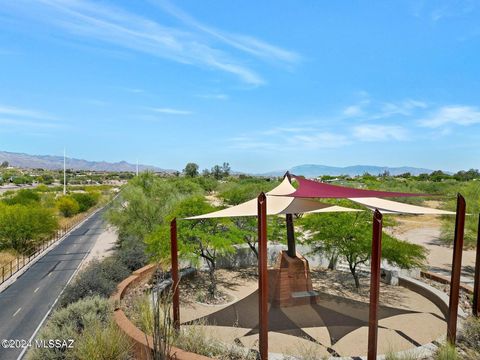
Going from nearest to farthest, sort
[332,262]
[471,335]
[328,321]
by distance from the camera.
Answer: [471,335], [328,321], [332,262]

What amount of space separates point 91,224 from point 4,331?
35582mm

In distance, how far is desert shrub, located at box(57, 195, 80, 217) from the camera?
53.3m

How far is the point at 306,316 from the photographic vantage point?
10.8m

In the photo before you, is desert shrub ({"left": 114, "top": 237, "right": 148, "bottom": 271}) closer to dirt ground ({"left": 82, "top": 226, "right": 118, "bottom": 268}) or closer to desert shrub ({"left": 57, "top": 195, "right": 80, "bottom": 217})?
dirt ground ({"left": 82, "top": 226, "right": 118, "bottom": 268})

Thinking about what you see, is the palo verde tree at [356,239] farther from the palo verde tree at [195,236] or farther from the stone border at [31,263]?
the stone border at [31,263]

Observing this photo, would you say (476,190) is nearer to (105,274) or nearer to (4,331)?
(105,274)

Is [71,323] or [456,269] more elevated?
[456,269]

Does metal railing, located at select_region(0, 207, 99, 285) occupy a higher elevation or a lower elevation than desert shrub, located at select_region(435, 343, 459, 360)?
lower

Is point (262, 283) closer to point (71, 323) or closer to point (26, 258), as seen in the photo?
point (71, 323)

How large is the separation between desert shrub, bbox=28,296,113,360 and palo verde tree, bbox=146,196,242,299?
264 cm

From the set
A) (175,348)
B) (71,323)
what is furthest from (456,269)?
(71,323)

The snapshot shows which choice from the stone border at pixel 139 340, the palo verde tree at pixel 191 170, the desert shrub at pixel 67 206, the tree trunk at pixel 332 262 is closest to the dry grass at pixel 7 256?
the stone border at pixel 139 340

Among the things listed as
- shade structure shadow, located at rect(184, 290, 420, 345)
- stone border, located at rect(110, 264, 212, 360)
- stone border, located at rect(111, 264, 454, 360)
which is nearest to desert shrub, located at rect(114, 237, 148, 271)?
stone border, located at rect(111, 264, 454, 360)

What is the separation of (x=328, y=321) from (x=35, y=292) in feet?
54.4
